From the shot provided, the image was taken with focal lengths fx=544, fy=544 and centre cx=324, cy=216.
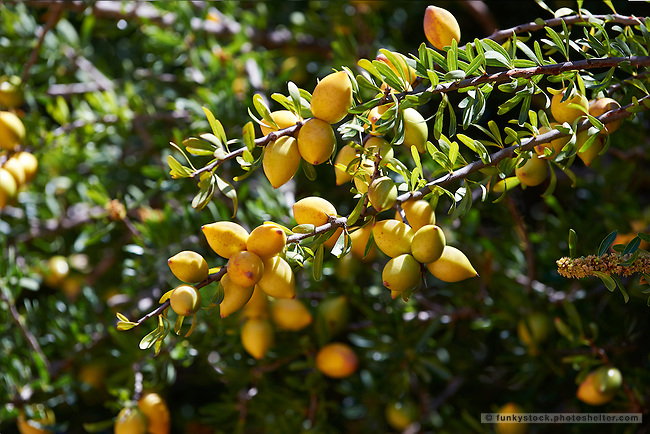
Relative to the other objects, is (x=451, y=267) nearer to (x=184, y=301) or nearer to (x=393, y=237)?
(x=393, y=237)

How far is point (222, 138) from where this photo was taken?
594 millimetres

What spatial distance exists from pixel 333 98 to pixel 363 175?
0.09m

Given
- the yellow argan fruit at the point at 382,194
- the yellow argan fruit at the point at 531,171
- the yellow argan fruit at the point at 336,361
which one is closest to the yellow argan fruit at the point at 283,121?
the yellow argan fruit at the point at 382,194

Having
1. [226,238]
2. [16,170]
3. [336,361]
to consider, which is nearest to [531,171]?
[226,238]

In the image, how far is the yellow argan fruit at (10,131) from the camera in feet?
3.47

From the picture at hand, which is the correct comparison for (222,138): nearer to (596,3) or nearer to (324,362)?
(324,362)

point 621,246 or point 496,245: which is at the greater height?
point 621,246

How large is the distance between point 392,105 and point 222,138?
0.19 m

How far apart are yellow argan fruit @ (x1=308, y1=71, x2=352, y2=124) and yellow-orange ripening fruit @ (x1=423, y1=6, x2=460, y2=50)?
16cm

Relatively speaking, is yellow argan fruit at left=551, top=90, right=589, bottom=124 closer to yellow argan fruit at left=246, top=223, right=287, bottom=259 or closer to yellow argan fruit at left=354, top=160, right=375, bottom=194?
yellow argan fruit at left=354, top=160, right=375, bottom=194

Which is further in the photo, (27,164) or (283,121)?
(27,164)

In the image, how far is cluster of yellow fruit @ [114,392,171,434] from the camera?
3.12 ft

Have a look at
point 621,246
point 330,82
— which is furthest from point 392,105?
point 621,246

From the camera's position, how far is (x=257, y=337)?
0.96m
